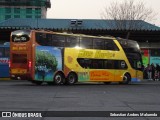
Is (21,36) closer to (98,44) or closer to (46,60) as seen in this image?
(46,60)

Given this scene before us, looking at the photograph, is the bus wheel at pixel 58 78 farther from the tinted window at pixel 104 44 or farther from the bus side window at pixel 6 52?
the bus side window at pixel 6 52

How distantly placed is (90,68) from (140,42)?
67.2ft

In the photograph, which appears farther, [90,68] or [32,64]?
A: [90,68]

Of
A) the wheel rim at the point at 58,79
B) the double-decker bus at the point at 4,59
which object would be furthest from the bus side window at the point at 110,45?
the double-decker bus at the point at 4,59

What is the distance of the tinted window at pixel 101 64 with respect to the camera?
37688 millimetres

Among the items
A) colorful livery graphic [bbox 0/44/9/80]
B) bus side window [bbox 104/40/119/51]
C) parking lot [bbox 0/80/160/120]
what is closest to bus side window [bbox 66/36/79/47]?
bus side window [bbox 104/40/119/51]

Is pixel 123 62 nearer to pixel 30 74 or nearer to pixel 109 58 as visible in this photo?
pixel 109 58

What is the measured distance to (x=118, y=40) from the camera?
4025 centimetres

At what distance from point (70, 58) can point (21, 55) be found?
382cm

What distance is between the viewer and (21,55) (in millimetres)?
34594

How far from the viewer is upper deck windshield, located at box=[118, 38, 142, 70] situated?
4091cm

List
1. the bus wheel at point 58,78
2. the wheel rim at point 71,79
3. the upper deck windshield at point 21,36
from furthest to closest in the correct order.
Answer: the wheel rim at point 71,79 < the bus wheel at point 58,78 < the upper deck windshield at point 21,36

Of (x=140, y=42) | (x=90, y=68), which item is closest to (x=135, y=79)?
(x=90, y=68)

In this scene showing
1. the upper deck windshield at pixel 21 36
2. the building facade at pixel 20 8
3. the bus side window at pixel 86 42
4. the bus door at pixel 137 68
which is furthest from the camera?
the building facade at pixel 20 8
